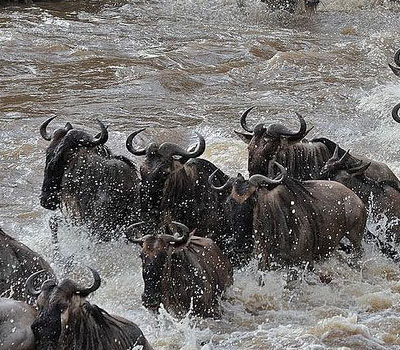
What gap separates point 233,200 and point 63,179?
6.06 feet

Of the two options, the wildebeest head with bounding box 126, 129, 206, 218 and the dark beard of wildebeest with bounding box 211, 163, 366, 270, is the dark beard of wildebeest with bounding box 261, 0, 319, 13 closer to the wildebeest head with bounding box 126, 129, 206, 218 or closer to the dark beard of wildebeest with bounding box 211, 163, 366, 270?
the dark beard of wildebeest with bounding box 211, 163, 366, 270

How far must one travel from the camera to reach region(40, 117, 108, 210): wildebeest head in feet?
Answer: 27.1

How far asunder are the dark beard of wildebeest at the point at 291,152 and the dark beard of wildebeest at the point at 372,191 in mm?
130

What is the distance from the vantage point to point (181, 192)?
7914 millimetres

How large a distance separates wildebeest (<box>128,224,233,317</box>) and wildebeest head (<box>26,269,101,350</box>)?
1.28 m

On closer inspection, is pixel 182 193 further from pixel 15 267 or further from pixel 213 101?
pixel 213 101

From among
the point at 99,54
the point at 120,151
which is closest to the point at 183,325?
the point at 120,151

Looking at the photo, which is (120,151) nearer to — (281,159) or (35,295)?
(281,159)

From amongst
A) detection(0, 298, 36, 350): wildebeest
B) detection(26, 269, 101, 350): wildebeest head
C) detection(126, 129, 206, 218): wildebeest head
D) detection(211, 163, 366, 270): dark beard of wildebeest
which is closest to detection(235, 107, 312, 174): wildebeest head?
detection(211, 163, 366, 270): dark beard of wildebeest

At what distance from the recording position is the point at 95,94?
52.5 feet

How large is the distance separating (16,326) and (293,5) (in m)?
21.5

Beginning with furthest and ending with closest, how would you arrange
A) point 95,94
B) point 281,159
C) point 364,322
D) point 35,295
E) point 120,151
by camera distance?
point 95,94
point 120,151
point 281,159
point 364,322
point 35,295

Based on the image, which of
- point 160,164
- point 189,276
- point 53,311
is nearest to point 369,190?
point 160,164

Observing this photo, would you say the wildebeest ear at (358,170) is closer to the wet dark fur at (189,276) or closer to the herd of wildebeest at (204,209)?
the herd of wildebeest at (204,209)
